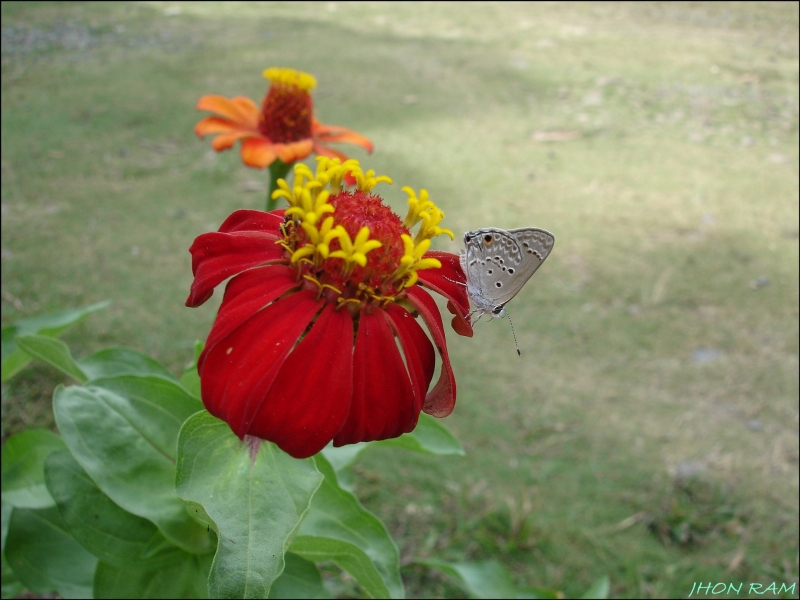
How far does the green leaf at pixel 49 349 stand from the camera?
1.20 m

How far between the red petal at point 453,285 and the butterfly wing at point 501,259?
1.0 inches

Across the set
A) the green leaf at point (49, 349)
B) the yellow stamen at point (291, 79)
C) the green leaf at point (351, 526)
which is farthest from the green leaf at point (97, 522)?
the yellow stamen at point (291, 79)

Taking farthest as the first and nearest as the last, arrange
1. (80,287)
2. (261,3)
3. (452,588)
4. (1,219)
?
(261,3) < (1,219) < (80,287) < (452,588)

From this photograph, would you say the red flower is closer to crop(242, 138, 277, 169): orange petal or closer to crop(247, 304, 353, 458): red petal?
crop(247, 304, 353, 458): red petal

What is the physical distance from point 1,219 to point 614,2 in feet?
16.2

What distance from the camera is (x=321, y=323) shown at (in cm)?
82

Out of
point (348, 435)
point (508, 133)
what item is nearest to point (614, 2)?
point (508, 133)

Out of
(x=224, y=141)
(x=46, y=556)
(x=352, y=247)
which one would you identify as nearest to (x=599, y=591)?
(x=352, y=247)

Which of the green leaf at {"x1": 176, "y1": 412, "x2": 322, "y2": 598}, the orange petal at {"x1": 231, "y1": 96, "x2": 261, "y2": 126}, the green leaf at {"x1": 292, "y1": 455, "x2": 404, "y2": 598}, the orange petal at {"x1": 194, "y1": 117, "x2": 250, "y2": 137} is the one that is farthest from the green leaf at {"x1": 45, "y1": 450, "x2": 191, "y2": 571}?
the orange petal at {"x1": 231, "y1": 96, "x2": 261, "y2": 126}

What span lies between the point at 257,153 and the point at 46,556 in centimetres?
104

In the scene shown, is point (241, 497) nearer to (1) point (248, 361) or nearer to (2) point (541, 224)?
(1) point (248, 361)

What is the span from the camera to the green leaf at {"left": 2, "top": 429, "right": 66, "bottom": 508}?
53.0 inches

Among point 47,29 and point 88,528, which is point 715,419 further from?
point 47,29

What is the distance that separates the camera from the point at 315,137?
2.03 meters
